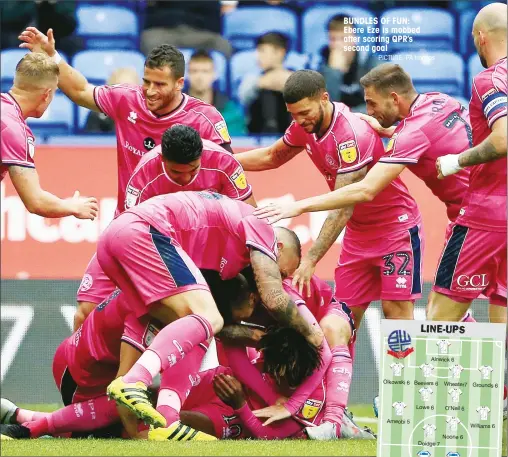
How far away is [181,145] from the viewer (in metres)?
5.66

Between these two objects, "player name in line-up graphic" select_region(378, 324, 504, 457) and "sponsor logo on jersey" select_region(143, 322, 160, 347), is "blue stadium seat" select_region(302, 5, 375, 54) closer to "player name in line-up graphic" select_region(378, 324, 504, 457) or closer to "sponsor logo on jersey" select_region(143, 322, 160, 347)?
"sponsor logo on jersey" select_region(143, 322, 160, 347)

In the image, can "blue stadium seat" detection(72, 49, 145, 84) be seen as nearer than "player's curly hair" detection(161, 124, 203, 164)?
No

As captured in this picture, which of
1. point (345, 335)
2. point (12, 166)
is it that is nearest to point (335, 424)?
point (345, 335)

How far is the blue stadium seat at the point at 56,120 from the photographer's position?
862 cm

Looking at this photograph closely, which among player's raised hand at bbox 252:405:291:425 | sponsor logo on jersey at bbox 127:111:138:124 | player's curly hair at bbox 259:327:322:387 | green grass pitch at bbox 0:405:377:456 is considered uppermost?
sponsor logo on jersey at bbox 127:111:138:124

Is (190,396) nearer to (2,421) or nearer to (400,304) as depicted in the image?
(2,421)

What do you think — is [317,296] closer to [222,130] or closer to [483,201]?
[483,201]

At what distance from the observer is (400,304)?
263 inches

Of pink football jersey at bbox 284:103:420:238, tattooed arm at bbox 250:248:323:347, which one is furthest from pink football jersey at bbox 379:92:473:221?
tattooed arm at bbox 250:248:323:347

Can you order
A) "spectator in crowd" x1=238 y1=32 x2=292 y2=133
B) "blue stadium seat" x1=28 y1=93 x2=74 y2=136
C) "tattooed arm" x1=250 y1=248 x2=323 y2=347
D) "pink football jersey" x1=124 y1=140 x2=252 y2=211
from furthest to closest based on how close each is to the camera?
1. "blue stadium seat" x1=28 y1=93 x2=74 y2=136
2. "spectator in crowd" x1=238 y1=32 x2=292 y2=133
3. "pink football jersey" x1=124 y1=140 x2=252 y2=211
4. "tattooed arm" x1=250 y1=248 x2=323 y2=347

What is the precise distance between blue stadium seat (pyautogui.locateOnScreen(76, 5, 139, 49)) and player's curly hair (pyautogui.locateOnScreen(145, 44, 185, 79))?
2.18 m

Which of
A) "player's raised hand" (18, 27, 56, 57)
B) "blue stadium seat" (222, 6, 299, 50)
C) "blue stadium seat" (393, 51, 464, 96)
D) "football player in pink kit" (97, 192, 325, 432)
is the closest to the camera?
"football player in pink kit" (97, 192, 325, 432)

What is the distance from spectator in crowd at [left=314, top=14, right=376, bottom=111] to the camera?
26.9 feet

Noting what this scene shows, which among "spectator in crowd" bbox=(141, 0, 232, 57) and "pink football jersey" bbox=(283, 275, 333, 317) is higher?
"spectator in crowd" bbox=(141, 0, 232, 57)
